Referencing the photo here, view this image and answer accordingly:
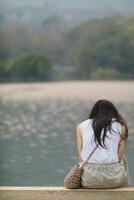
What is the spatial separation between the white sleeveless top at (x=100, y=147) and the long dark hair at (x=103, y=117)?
20mm

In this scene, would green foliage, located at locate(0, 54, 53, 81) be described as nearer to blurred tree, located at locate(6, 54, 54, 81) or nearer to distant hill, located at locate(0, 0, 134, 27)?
blurred tree, located at locate(6, 54, 54, 81)

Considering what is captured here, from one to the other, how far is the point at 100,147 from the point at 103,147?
0.01m

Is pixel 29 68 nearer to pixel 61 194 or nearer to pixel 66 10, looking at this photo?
pixel 66 10

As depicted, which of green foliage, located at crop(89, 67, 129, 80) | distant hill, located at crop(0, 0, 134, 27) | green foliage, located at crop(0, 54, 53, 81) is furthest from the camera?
distant hill, located at crop(0, 0, 134, 27)

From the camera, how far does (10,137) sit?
431 inches

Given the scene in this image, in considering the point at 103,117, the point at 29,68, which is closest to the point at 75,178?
the point at 103,117

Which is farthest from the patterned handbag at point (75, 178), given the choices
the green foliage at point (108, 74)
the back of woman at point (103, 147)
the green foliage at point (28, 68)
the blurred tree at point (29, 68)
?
the green foliage at point (108, 74)

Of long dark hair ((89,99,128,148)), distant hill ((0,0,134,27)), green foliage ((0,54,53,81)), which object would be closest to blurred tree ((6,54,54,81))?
green foliage ((0,54,53,81))

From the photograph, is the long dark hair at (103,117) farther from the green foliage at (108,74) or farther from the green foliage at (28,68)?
the green foliage at (108,74)

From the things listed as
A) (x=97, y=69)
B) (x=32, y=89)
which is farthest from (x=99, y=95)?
(x=97, y=69)

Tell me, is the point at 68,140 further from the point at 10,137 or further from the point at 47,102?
the point at 47,102

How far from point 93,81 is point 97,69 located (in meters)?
0.60

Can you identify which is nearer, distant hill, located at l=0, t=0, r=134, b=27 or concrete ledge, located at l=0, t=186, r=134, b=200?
concrete ledge, located at l=0, t=186, r=134, b=200

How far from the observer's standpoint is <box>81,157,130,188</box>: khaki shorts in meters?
2.85
